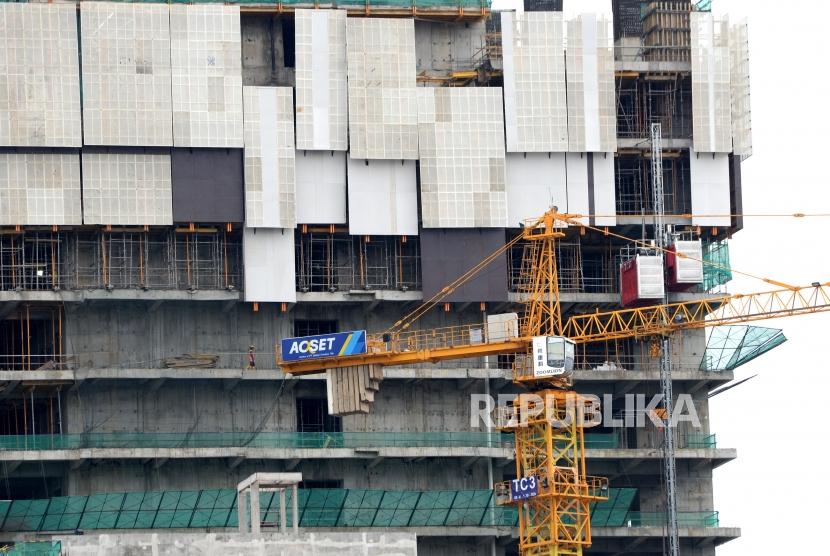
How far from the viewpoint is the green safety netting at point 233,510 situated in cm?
16425

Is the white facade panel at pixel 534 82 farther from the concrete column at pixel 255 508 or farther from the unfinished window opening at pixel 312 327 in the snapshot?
the concrete column at pixel 255 508

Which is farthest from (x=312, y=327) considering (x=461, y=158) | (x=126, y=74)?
(x=126, y=74)

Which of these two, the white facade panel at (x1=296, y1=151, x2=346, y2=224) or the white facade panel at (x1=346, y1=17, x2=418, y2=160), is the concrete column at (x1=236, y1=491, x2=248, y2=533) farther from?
the white facade panel at (x1=346, y1=17, x2=418, y2=160)

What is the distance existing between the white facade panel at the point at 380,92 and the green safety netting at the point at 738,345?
2543 centimetres

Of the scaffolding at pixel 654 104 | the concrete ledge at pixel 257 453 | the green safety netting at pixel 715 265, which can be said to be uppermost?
the scaffolding at pixel 654 104

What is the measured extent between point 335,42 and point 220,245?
15.9 m

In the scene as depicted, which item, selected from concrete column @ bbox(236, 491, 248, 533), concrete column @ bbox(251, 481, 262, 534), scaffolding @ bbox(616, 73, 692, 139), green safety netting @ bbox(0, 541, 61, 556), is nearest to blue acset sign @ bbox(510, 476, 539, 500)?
concrete column @ bbox(236, 491, 248, 533)

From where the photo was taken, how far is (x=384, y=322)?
176875mm

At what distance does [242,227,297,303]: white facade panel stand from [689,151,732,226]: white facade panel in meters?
29.3

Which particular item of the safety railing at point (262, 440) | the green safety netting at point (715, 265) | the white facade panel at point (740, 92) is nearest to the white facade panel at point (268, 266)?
the safety railing at point (262, 440)

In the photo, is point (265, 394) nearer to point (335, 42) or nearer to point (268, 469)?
point (268, 469)

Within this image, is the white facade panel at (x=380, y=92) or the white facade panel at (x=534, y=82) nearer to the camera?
the white facade panel at (x=380, y=92)

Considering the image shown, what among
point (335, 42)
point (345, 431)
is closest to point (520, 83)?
point (335, 42)

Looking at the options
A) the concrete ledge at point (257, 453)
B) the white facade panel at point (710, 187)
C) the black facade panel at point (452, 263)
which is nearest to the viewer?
the concrete ledge at point (257, 453)
